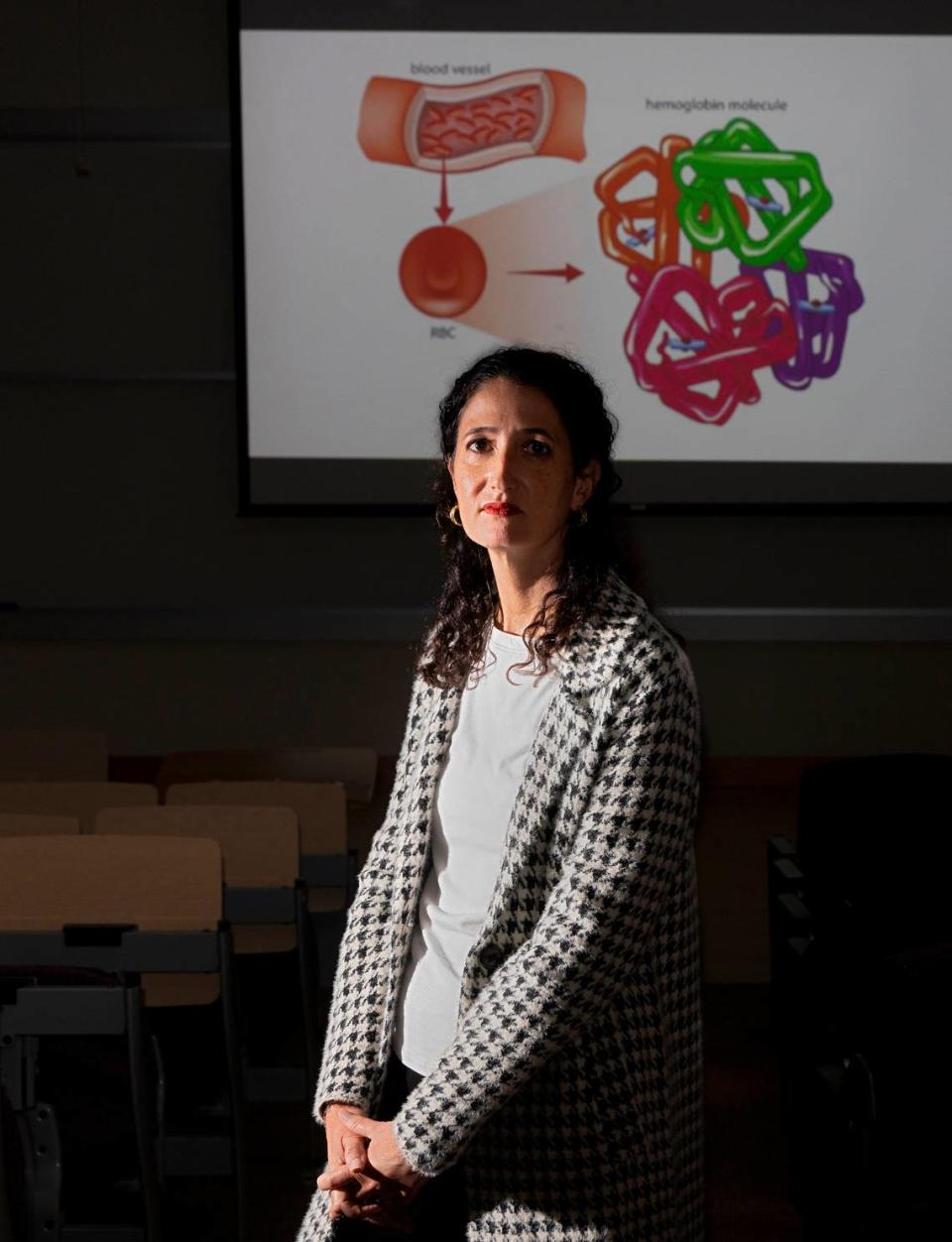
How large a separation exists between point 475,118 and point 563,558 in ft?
13.3

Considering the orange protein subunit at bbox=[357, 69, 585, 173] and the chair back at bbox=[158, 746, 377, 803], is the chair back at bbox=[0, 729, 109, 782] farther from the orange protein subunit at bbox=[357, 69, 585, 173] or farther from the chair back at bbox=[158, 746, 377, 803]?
the orange protein subunit at bbox=[357, 69, 585, 173]

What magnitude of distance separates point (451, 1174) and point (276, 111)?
14.7 feet

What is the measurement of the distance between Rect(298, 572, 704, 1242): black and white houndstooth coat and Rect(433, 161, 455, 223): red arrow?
13.5ft

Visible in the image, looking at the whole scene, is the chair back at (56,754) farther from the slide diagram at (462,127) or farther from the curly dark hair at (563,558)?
the curly dark hair at (563,558)

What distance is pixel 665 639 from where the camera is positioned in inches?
61.5

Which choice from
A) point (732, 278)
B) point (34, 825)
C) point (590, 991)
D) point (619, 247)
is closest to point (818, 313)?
point (732, 278)

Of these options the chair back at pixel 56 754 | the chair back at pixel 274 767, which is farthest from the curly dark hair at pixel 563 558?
the chair back at pixel 56 754

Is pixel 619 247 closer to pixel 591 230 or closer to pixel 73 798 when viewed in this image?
pixel 591 230

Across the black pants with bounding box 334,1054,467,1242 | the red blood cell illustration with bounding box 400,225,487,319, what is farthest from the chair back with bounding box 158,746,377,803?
the black pants with bounding box 334,1054,467,1242

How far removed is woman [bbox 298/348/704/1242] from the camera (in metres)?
1.46

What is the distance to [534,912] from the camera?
1520 mm

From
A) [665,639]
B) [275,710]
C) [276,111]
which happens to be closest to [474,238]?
[276,111]

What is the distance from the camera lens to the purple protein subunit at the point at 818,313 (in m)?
5.40

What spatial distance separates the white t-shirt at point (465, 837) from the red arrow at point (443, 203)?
4.00 meters
